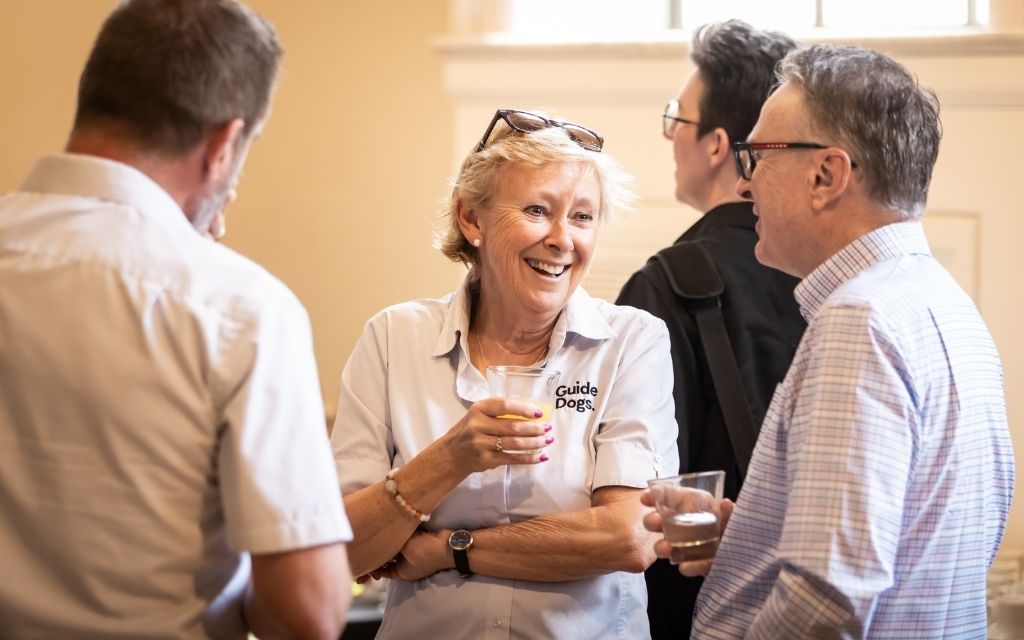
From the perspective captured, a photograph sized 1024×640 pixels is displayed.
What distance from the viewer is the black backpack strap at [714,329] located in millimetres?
2461

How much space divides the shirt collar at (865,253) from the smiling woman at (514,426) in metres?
0.49

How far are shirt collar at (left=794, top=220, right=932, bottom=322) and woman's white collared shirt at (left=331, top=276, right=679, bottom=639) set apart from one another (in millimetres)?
484

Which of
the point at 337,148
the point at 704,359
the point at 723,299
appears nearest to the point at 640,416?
the point at 704,359

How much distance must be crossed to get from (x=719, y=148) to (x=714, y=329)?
1.91 feet

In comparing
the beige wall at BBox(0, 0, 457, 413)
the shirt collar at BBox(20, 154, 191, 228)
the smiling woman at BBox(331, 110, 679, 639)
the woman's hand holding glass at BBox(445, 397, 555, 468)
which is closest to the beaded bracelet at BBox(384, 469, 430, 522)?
the smiling woman at BBox(331, 110, 679, 639)

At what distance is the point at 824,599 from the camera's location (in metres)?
1.66

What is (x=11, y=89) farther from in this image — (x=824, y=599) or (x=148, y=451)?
(x=824, y=599)

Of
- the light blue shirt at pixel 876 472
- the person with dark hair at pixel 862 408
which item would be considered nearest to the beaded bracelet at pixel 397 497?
the person with dark hair at pixel 862 408

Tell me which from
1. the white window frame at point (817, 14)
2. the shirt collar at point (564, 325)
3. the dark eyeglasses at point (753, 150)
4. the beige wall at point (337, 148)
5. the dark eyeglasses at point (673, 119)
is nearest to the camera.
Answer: the dark eyeglasses at point (753, 150)

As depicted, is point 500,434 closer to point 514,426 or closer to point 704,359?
point 514,426

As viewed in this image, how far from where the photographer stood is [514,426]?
2014mm

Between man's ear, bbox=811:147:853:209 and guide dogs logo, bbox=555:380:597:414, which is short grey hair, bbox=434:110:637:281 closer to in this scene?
guide dogs logo, bbox=555:380:597:414

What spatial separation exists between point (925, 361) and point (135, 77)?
45.9 inches

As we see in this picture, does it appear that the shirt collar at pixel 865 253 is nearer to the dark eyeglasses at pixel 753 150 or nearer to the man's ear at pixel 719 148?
the dark eyeglasses at pixel 753 150
